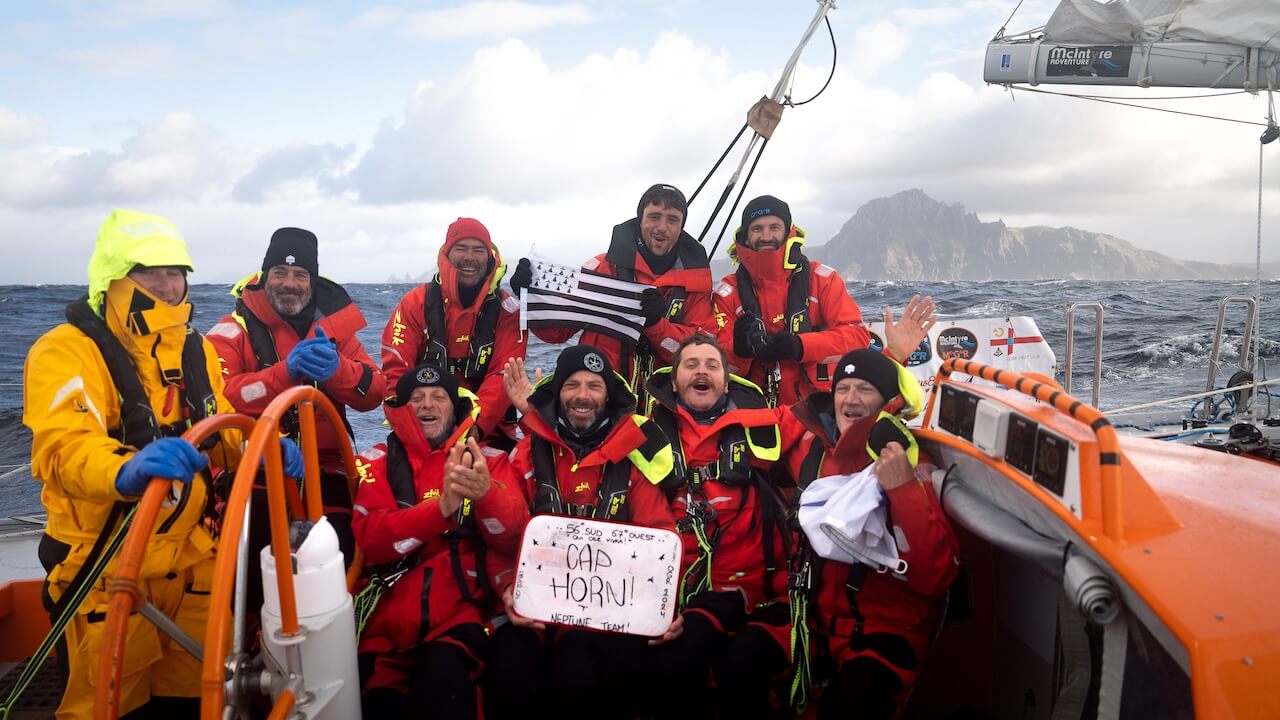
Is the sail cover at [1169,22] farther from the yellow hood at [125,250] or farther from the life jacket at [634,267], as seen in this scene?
the yellow hood at [125,250]

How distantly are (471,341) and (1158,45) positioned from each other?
19.0 ft

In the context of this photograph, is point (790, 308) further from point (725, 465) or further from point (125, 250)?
point (125, 250)

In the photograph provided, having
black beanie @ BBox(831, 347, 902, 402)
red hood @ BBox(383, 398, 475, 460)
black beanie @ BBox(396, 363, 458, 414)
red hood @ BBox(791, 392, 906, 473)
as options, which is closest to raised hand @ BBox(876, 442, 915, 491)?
red hood @ BBox(791, 392, 906, 473)

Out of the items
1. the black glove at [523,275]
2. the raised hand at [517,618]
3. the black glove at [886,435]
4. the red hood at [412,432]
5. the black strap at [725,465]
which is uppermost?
the black glove at [523,275]

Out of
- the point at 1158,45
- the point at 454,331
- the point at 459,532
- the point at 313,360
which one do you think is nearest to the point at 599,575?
the point at 459,532

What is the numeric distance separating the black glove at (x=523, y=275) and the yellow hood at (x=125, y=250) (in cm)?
220

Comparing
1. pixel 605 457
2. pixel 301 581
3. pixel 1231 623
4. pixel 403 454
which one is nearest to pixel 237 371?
pixel 403 454

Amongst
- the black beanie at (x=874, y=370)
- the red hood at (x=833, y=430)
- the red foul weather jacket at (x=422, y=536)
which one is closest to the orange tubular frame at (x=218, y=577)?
the red foul weather jacket at (x=422, y=536)

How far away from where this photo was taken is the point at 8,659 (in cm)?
387

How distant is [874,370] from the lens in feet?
11.0

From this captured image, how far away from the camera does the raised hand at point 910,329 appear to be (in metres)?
4.20

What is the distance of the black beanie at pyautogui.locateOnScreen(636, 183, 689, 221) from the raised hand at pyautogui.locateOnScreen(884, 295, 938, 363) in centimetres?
138

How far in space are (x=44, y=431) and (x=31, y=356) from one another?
248mm

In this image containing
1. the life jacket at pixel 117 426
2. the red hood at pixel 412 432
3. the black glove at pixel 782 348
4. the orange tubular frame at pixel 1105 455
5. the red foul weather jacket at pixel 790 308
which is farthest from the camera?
the red foul weather jacket at pixel 790 308
